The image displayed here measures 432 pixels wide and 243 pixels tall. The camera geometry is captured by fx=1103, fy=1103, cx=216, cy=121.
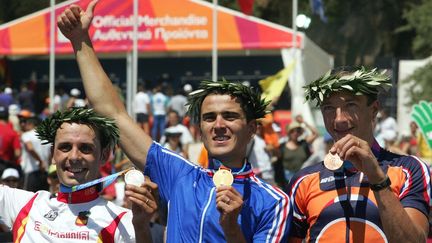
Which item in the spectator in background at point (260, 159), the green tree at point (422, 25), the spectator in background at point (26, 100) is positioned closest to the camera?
the spectator in background at point (260, 159)

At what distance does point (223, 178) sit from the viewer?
469 centimetres

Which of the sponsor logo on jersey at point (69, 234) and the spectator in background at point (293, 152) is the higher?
the sponsor logo on jersey at point (69, 234)

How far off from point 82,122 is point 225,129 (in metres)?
0.94

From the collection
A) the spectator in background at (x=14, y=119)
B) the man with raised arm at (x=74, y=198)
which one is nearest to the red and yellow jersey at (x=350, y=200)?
the man with raised arm at (x=74, y=198)

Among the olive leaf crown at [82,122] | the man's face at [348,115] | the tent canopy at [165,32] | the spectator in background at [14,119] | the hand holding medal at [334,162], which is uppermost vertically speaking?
the tent canopy at [165,32]

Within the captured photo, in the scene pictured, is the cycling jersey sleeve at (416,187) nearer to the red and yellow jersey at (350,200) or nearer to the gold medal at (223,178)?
the red and yellow jersey at (350,200)

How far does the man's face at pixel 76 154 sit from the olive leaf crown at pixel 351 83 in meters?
1.13

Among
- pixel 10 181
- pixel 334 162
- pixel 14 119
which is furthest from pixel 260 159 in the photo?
pixel 334 162

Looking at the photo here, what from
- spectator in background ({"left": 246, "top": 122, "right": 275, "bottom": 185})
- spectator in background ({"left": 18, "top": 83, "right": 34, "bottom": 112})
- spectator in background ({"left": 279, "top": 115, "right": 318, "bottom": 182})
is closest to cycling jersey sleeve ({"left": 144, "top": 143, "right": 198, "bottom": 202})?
spectator in background ({"left": 246, "top": 122, "right": 275, "bottom": 185})

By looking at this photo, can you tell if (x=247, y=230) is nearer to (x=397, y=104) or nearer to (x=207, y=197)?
(x=207, y=197)

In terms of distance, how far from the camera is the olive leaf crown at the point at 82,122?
18.2ft

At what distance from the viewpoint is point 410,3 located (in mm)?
40531

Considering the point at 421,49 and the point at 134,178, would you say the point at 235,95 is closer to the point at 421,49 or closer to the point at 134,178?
the point at 134,178

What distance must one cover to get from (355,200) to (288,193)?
0.37m
